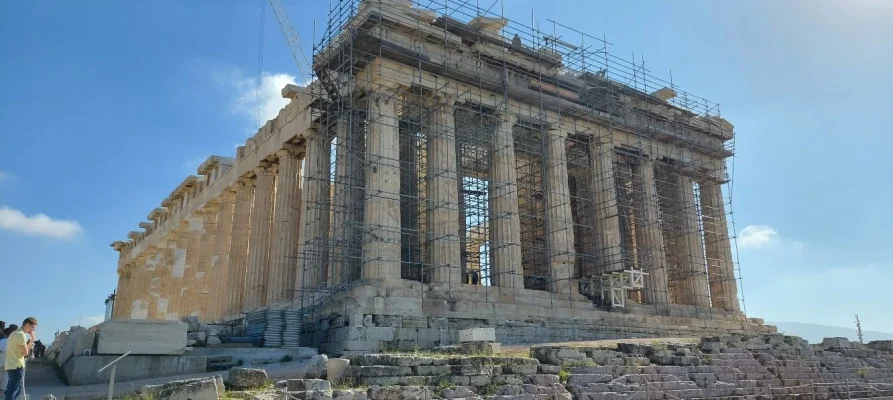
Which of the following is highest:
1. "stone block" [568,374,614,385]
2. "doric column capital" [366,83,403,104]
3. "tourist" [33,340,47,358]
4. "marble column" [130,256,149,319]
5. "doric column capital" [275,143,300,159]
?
"doric column capital" [366,83,403,104]

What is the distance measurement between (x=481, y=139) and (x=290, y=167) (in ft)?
27.0

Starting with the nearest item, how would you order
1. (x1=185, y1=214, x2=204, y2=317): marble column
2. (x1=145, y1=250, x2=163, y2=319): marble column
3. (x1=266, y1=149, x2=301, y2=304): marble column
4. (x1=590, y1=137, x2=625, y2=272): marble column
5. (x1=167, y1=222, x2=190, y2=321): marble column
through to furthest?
(x1=266, y1=149, x2=301, y2=304): marble column
(x1=590, y1=137, x2=625, y2=272): marble column
(x1=185, y1=214, x2=204, y2=317): marble column
(x1=167, y1=222, x2=190, y2=321): marble column
(x1=145, y1=250, x2=163, y2=319): marble column

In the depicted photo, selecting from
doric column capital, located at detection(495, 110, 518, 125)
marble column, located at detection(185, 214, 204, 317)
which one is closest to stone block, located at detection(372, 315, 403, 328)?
doric column capital, located at detection(495, 110, 518, 125)

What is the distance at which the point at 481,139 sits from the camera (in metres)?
28.0

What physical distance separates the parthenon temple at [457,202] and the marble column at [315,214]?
9 centimetres

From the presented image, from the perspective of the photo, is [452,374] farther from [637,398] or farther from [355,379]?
[637,398]

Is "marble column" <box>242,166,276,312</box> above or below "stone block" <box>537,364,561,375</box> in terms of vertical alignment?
above

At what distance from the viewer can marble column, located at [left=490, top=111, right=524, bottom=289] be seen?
87.1 ft

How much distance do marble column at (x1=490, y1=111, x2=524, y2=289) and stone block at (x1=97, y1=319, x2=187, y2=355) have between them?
40.6 ft

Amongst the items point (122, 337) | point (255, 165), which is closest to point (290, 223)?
point (255, 165)

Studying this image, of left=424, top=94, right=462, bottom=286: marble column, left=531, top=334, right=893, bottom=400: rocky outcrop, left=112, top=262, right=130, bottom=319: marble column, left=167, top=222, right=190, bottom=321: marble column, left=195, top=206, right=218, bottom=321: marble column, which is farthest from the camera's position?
left=112, top=262, right=130, bottom=319: marble column

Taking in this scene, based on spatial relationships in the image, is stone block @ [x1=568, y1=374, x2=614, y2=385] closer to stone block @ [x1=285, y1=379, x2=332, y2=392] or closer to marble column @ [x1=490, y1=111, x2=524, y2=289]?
stone block @ [x1=285, y1=379, x2=332, y2=392]

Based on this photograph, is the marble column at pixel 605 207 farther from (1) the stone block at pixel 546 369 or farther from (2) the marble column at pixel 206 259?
(2) the marble column at pixel 206 259

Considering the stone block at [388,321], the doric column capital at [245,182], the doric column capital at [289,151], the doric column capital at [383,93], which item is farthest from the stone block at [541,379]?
the doric column capital at [245,182]
